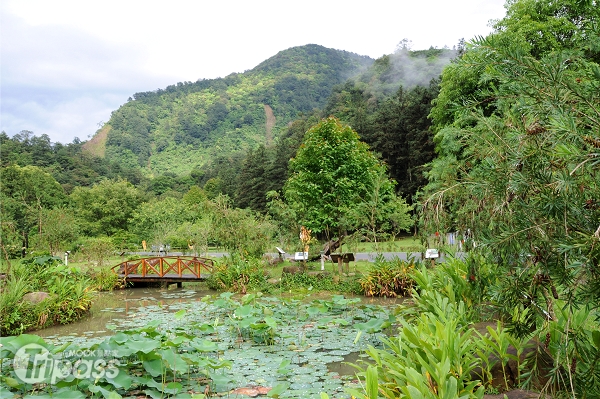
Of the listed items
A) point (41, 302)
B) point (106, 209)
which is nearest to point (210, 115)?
point (106, 209)

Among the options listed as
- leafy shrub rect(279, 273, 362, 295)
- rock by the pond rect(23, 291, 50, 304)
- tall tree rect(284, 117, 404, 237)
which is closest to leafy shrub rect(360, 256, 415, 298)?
leafy shrub rect(279, 273, 362, 295)

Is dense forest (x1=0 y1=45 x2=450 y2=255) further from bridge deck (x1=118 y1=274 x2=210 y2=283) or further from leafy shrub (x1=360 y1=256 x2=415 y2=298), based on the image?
leafy shrub (x1=360 y1=256 x2=415 y2=298)

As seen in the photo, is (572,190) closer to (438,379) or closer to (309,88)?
(438,379)

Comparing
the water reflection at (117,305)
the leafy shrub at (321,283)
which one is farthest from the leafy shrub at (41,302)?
the leafy shrub at (321,283)

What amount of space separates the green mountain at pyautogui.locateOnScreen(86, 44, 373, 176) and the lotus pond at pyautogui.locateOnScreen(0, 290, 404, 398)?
176 ft

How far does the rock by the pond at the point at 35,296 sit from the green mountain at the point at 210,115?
51.7 m

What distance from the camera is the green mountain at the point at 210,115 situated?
232 feet

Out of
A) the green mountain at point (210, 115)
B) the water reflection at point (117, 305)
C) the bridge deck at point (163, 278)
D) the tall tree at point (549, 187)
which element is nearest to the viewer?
the tall tree at point (549, 187)

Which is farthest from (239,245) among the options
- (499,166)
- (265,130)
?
(265,130)

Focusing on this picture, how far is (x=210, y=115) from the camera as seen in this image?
7994 cm

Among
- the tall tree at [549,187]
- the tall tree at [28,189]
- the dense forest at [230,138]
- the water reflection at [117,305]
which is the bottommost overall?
the water reflection at [117,305]

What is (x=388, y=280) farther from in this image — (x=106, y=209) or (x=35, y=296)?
(x=106, y=209)

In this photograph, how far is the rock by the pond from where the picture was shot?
9.29 metres

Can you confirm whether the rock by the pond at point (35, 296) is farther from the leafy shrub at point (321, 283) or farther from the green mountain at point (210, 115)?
the green mountain at point (210, 115)
